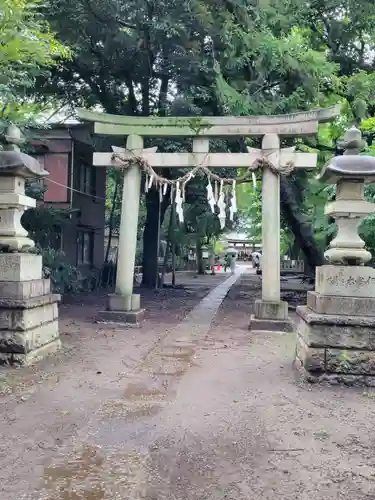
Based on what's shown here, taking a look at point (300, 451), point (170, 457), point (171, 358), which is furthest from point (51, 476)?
point (171, 358)

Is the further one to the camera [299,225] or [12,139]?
[299,225]

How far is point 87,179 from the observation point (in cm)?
2181

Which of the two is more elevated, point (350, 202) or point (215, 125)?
point (215, 125)

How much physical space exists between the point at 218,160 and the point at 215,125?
81 cm

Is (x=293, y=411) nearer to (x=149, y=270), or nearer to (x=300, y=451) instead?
(x=300, y=451)

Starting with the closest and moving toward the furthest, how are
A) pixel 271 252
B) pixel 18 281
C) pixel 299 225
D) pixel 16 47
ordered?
pixel 18 281 → pixel 16 47 → pixel 271 252 → pixel 299 225

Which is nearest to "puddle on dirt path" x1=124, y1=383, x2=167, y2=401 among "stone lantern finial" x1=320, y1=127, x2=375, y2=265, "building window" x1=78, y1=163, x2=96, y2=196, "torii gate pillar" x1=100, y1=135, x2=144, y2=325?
"stone lantern finial" x1=320, y1=127, x2=375, y2=265

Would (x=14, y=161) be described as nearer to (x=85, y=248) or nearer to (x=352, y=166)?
(x=352, y=166)

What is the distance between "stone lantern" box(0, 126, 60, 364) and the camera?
7.21 meters

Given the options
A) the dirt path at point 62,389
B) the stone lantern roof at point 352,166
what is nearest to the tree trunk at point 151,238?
the dirt path at point 62,389

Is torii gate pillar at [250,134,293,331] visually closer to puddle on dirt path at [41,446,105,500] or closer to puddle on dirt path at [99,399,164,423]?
puddle on dirt path at [99,399,164,423]

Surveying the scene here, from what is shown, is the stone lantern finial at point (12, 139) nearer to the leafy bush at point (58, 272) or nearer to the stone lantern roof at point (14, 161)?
the stone lantern roof at point (14, 161)

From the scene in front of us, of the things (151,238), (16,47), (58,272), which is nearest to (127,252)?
(16,47)

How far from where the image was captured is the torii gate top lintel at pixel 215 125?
37.2 ft
